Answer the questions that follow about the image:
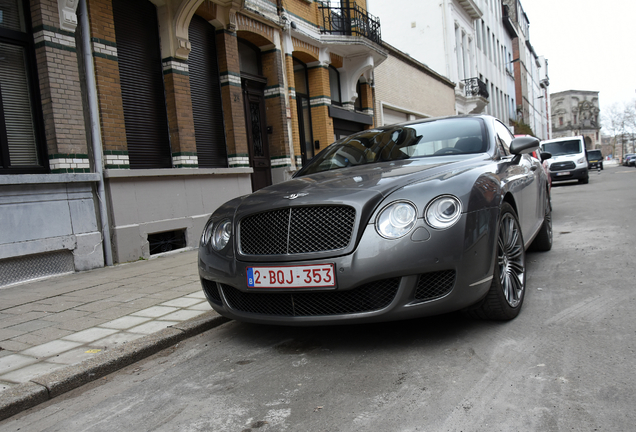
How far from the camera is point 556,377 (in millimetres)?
2564

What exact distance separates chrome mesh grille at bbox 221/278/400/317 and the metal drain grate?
4572 mm

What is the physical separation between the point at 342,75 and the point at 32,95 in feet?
35.2

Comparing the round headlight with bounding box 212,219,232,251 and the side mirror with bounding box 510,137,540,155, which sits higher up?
the side mirror with bounding box 510,137,540,155

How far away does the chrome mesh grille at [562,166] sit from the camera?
829 inches

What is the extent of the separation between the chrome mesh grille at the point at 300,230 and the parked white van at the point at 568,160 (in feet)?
66.6

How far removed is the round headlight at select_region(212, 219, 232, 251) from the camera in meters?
3.55

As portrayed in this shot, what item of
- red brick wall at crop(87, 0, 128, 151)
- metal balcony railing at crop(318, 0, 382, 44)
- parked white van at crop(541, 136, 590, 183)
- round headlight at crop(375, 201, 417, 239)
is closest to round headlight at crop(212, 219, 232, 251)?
round headlight at crop(375, 201, 417, 239)

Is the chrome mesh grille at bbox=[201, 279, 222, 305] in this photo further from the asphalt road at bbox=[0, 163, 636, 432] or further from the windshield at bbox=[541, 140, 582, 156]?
the windshield at bbox=[541, 140, 582, 156]

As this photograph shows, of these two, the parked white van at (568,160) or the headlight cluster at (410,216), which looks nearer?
the headlight cluster at (410,216)

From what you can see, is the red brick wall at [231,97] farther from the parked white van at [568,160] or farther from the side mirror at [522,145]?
the parked white van at [568,160]

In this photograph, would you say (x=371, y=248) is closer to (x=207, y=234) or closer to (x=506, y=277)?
(x=506, y=277)

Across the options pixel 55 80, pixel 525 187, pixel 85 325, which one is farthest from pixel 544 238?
pixel 55 80

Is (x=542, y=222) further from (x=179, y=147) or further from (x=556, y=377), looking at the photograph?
(x=179, y=147)

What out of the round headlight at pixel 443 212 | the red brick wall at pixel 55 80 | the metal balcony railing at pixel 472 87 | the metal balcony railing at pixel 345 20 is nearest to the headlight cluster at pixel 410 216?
the round headlight at pixel 443 212
